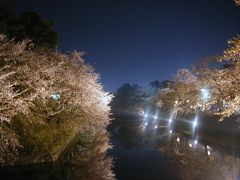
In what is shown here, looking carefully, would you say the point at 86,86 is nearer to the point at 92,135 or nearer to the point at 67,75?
the point at 67,75

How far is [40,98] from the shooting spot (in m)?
15.3

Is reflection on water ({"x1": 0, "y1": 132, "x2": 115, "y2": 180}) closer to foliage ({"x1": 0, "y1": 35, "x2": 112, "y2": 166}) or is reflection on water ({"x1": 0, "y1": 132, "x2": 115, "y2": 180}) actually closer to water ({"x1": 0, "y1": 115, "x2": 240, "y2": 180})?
water ({"x1": 0, "y1": 115, "x2": 240, "y2": 180})

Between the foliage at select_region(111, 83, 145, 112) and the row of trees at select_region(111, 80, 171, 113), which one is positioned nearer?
the row of trees at select_region(111, 80, 171, 113)

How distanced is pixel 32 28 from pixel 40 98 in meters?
13.8

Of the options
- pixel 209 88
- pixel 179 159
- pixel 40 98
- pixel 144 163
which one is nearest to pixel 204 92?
pixel 209 88

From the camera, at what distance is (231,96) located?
40.5 ft

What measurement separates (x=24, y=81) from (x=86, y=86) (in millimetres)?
8572

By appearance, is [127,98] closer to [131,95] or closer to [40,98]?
[131,95]

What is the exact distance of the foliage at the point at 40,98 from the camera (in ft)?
36.0

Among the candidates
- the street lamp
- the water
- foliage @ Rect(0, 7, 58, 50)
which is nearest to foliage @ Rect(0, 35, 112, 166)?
the water

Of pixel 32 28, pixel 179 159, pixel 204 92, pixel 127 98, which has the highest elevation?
pixel 127 98

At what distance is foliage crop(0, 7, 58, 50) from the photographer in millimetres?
24609

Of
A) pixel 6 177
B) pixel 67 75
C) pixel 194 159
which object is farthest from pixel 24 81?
pixel 194 159

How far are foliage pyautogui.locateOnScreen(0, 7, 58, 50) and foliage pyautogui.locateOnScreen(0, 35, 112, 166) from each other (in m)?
5.37
